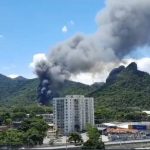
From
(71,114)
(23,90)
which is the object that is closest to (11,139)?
(71,114)

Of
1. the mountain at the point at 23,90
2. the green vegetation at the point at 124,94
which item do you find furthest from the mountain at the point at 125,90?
the mountain at the point at 23,90

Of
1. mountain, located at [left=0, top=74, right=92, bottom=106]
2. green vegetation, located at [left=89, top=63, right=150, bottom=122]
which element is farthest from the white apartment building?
mountain, located at [left=0, top=74, right=92, bottom=106]

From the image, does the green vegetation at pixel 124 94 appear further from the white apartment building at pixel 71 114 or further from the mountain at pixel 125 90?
the white apartment building at pixel 71 114

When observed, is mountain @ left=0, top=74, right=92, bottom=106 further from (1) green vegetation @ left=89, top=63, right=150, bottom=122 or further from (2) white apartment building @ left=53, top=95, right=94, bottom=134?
(2) white apartment building @ left=53, top=95, right=94, bottom=134

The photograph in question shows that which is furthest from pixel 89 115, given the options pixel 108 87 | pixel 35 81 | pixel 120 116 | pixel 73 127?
pixel 35 81

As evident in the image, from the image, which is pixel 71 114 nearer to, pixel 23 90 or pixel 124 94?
pixel 124 94

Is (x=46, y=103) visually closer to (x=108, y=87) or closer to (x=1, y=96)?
(x=108, y=87)

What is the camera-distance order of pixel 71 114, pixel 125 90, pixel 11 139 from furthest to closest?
pixel 125 90
pixel 71 114
pixel 11 139
